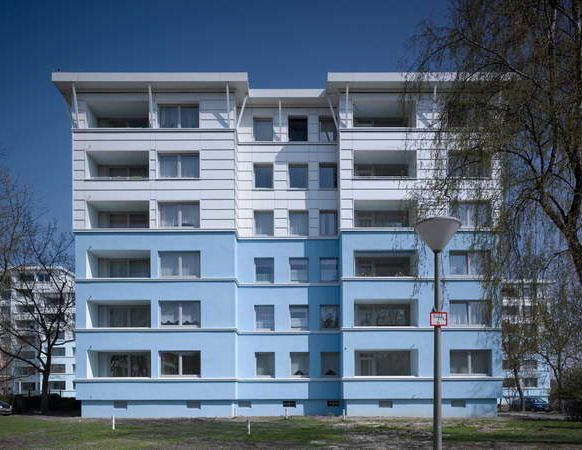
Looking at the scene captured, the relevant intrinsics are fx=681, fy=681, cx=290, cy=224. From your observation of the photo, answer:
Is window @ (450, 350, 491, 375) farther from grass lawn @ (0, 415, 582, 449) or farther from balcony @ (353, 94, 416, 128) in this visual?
balcony @ (353, 94, 416, 128)

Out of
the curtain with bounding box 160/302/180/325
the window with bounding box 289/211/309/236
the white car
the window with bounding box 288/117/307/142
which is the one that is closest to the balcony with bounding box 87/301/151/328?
the curtain with bounding box 160/302/180/325

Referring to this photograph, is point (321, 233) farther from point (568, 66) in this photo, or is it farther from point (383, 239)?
point (568, 66)

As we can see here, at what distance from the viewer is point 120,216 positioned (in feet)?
128

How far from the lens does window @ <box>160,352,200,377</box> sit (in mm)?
36594

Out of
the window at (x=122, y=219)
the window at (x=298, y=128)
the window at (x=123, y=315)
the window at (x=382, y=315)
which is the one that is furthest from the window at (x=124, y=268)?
the window at (x=382, y=315)

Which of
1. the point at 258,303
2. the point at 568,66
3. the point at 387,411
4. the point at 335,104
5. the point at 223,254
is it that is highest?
the point at 335,104

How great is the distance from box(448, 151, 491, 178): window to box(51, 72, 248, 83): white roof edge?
21.8 metres

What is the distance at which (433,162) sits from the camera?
17.7 m

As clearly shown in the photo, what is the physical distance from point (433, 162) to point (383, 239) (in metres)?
19.6

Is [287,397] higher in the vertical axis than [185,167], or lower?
lower

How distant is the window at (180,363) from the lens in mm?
36594

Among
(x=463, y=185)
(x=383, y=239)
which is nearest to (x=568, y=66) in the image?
(x=463, y=185)

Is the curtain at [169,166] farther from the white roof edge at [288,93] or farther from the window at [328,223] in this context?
the window at [328,223]

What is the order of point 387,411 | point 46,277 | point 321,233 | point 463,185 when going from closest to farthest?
point 463,185 < point 387,411 < point 321,233 < point 46,277
